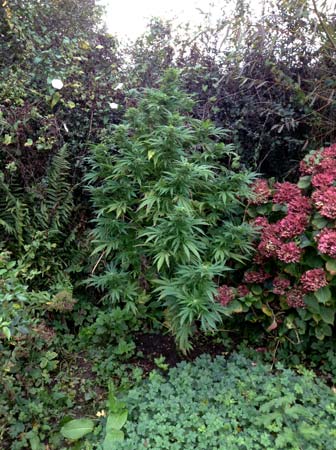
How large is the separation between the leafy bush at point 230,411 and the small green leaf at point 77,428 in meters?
0.25

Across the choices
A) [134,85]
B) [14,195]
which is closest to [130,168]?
[14,195]

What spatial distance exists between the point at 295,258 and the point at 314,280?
173 mm

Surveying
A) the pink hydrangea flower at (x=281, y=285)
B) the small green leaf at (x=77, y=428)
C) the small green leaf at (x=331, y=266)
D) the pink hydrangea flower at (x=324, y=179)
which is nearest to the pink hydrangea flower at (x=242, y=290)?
the pink hydrangea flower at (x=281, y=285)

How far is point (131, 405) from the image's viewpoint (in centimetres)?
203

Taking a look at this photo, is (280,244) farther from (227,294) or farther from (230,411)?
(230,411)

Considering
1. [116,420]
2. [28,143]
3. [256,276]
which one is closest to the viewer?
[116,420]

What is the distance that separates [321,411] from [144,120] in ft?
6.70

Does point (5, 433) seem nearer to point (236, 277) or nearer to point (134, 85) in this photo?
point (236, 277)

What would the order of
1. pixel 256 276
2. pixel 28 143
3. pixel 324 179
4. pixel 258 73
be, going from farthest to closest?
1. pixel 258 73
2. pixel 28 143
3. pixel 256 276
4. pixel 324 179

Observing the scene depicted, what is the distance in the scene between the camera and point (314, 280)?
219 centimetres

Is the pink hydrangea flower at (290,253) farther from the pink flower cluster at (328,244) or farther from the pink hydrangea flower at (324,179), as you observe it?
the pink hydrangea flower at (324,179)

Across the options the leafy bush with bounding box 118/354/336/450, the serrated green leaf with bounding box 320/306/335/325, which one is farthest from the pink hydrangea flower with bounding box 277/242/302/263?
the leafy bush with bounding box 118/354/336/450

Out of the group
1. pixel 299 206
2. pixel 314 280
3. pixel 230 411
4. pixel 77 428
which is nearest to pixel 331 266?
pixel 314 280

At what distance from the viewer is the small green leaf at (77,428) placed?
1968 millimetres
